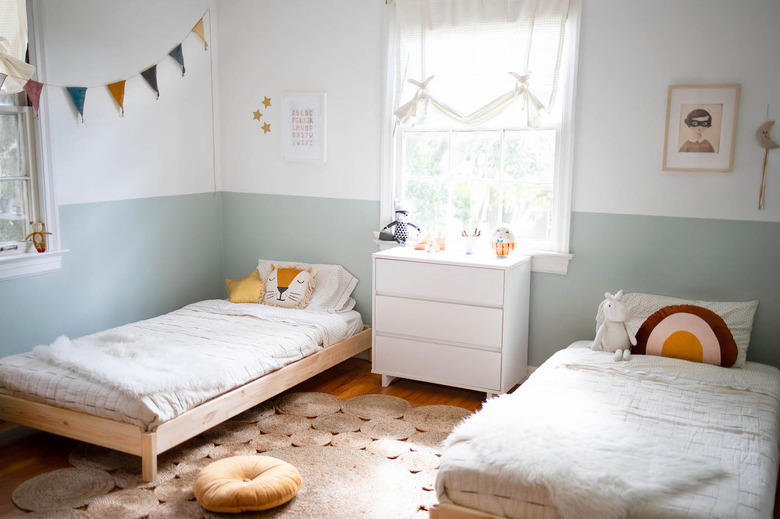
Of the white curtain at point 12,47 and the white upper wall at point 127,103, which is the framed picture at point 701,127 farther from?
the white curtain at point 12,47

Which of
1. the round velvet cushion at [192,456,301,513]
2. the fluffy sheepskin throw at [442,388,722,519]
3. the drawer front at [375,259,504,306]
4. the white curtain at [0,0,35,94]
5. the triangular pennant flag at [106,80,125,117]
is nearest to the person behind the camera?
the fluffy sheepskin throw at [442,388,722,519]

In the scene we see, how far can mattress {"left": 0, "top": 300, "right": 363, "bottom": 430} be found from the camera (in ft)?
9.76

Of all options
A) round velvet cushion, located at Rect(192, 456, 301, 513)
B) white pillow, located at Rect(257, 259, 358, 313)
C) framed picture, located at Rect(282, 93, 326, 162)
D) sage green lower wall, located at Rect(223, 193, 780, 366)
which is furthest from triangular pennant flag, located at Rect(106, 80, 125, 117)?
round velvet cushion, located at Rect(192, 456, 301, 513)

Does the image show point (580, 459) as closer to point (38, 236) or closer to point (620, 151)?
point (620, 151)

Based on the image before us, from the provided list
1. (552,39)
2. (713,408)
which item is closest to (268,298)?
(552,39)

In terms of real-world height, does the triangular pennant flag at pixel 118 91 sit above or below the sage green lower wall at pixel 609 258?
above

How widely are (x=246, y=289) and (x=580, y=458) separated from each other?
2.91m

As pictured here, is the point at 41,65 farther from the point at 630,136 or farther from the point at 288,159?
the point at 630,136

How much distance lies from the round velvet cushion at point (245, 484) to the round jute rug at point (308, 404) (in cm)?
79

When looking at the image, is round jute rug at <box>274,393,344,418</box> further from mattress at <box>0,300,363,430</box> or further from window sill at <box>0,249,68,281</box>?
window sill at <box>0,249,68,281</box>

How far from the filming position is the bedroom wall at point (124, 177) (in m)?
3.79

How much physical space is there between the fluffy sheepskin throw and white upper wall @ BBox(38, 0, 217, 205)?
2.80 metres

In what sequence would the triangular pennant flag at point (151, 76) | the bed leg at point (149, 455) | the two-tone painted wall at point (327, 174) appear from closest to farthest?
the bed leg at point (149, 455), the two-tone painted wall at point (327, 174), the triangular pennant flag at point (151, 76)

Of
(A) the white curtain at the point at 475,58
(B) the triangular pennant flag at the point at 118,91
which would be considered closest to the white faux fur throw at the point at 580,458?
Result: (A) the white curtain at the point at 475,58
